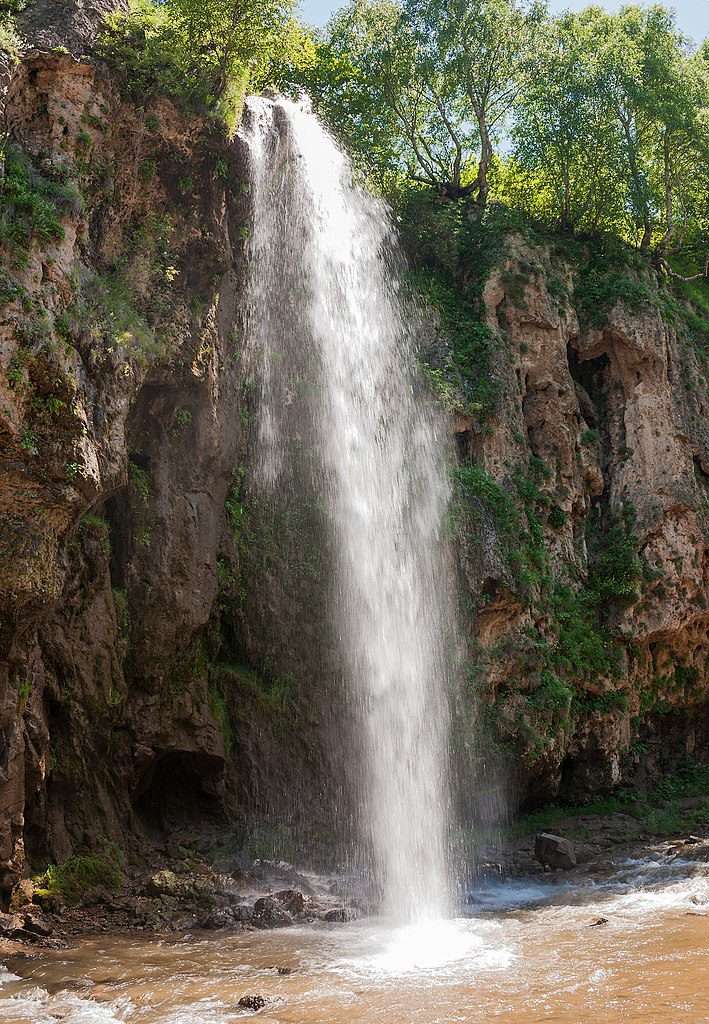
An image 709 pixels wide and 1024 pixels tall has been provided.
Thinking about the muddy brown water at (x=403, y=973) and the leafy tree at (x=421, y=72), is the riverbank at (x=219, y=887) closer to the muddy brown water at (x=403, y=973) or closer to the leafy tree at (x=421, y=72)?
the muddy brown water at (x=403, y=973)

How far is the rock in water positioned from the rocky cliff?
5.11ft

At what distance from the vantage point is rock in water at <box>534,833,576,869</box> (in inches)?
605

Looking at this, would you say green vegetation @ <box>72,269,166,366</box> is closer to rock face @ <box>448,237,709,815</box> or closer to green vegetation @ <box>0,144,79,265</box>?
green vegetation @ <box>0,144,79,265</box>

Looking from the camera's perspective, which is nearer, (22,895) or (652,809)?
(22,895)

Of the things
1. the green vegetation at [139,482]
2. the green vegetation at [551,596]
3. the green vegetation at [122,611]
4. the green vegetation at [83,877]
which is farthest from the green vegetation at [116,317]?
the green vegetation at [551,596]


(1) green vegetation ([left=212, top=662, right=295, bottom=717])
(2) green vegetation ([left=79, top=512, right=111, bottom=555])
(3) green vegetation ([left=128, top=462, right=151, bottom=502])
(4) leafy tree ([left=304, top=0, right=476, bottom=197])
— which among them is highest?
(4) leafy tree ([left=304, top=0, right=476, bottom=197])

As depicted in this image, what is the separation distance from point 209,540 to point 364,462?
4.16 m

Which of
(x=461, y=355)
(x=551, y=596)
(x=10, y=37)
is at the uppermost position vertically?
(x=10, y=37)

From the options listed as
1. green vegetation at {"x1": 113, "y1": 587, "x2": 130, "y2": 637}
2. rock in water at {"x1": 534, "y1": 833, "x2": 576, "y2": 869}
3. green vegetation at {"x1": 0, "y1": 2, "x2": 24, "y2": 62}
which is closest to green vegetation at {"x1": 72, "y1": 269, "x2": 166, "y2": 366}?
green vegetation at {"x1": 0, "y1": 2, "x2": 24, "y2": 62}

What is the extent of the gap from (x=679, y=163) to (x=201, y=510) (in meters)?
20.5

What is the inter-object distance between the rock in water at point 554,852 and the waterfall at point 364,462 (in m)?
1.74

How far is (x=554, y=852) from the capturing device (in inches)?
611

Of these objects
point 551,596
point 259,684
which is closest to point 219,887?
point 259,684

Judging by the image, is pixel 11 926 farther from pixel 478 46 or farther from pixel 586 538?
pixel 478 46
